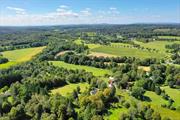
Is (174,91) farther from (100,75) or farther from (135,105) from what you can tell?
(100,75)

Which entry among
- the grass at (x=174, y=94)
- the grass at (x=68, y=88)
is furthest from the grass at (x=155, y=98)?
the grass at (x=68, y=88)

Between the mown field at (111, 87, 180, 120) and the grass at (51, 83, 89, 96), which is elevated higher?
the grass at (51, 83, 89, 96)

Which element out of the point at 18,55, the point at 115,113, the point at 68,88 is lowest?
the point at 115,113

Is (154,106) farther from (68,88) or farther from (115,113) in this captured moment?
(68,88)

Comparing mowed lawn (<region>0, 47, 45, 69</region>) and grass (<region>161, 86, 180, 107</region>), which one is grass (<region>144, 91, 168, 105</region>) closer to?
grass (<region>161, 86, 180, 107</region>)

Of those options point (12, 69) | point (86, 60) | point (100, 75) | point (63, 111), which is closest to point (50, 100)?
point (63, 111)

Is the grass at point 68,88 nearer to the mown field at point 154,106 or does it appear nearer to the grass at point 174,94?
the mown field at point 154,106

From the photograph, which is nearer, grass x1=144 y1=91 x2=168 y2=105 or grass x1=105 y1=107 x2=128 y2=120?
grass x1=105 y1=107 x2=128 y2=120

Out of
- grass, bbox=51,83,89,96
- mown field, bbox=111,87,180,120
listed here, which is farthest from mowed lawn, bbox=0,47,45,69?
mown field, bbox=111,87,180,120

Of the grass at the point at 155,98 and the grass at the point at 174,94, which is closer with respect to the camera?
the grass at the point at 155,98

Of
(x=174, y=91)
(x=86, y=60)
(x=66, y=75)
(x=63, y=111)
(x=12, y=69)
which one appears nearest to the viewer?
(x=63, y=111)

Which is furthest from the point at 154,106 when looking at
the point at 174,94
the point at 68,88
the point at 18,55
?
the point at 18,55
